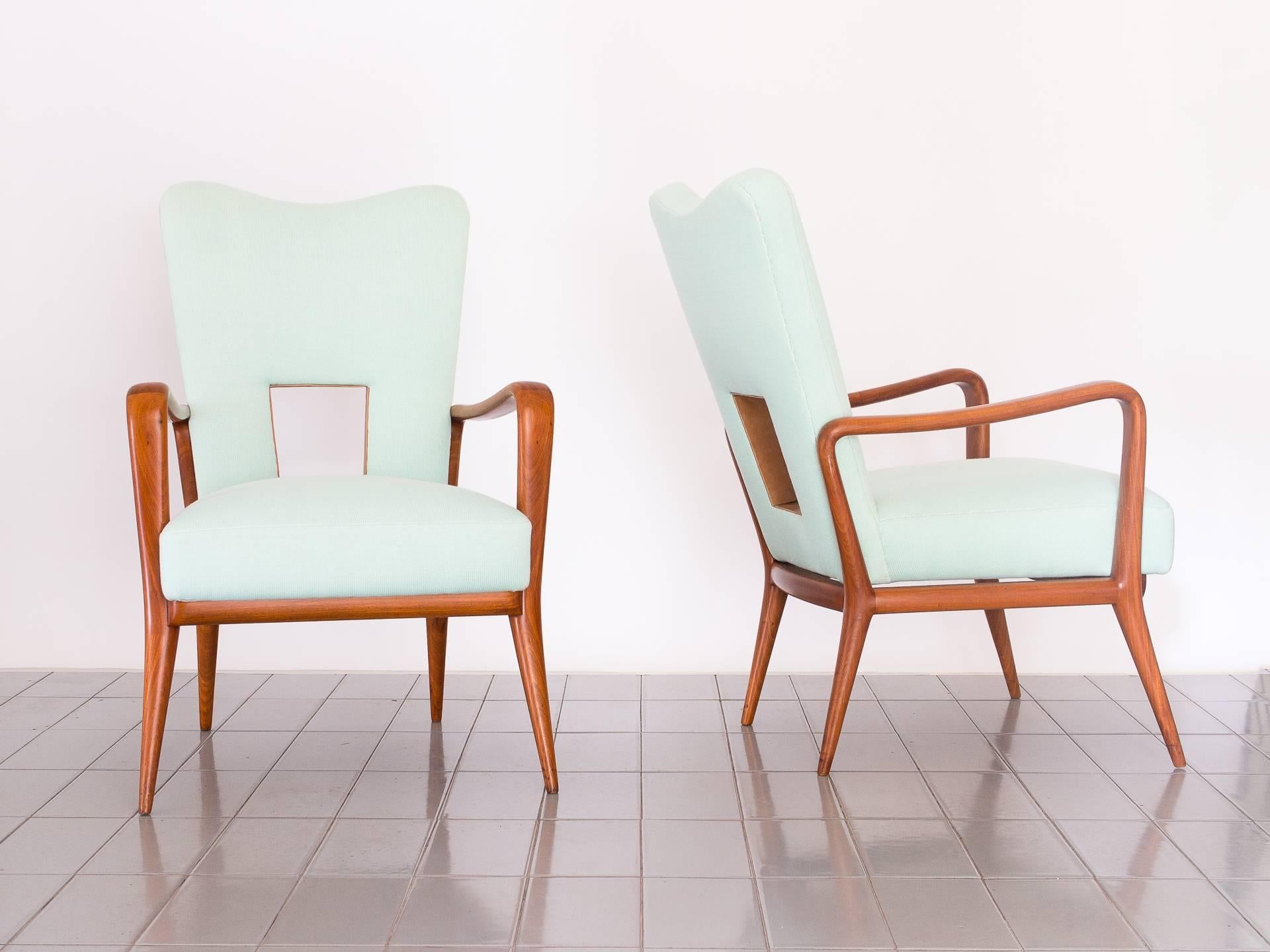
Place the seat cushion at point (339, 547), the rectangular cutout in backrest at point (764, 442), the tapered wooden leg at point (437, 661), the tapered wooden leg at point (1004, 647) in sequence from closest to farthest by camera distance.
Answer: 1. the seat cushion at point (339, 547)
2. the rectangular cutout in backrest at point (764, 442)
3. the tapered wooden leg at point (437, 661)
4. the tapered wooden leg at point (1004, 647)

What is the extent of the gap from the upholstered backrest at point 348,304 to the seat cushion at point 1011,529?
0.94 meters

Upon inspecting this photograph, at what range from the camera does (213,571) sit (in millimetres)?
1712

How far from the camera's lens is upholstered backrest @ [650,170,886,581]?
1750mm

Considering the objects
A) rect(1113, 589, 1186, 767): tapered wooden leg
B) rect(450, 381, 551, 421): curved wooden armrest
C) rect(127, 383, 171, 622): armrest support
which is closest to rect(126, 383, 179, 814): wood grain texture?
rect(127, 383, 171, 622): armrest support

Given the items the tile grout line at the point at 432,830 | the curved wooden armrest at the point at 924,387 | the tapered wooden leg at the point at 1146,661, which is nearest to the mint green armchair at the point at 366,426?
the tile grout line at the point at 432,830

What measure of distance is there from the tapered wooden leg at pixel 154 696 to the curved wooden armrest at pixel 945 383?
1.38m

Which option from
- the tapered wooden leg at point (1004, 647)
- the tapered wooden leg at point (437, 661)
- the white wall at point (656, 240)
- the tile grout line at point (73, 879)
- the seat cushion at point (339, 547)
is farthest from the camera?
the white wall at point (656, 240)

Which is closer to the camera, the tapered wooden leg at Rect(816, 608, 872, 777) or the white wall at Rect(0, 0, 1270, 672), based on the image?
the tapered wooden leg at Rect(816, 608, 872, 777)

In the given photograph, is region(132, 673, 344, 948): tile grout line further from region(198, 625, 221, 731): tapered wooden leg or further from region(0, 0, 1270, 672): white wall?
region(0, 0, 1270, 672): white wall

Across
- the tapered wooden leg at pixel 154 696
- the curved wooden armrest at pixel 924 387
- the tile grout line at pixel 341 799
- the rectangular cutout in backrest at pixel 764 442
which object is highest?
the curved wooden armrest at pixel 924 387

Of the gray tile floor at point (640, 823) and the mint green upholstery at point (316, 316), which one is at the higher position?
the mint green upholstery at point (316, 316)

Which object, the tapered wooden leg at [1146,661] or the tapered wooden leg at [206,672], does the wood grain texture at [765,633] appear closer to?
the tapered wooden leg at [1146,661]

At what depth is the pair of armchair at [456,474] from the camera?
1.75 m

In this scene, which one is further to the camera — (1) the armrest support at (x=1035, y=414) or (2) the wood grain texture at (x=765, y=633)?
(2) the wood grain texture at (x=765, y=633)
